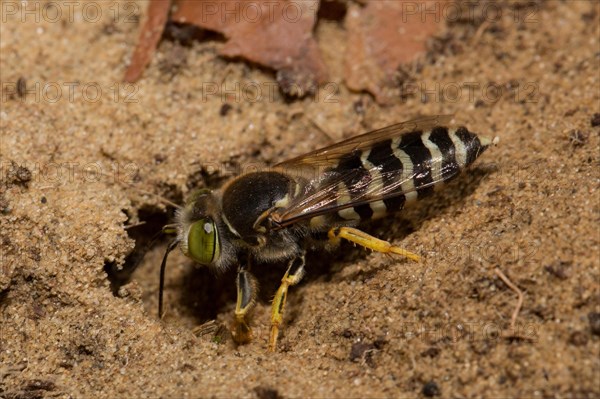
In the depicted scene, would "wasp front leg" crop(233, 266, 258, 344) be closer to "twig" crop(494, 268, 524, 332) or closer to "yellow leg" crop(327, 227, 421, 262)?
"yellow leg" crop(327, 227, 421, 262)

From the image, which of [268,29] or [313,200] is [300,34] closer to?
[268,29]

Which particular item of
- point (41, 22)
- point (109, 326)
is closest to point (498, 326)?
point (109, 326)

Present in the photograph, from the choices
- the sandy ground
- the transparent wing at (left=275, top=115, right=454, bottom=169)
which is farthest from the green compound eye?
the transparent wing at (left=275, top=115, right=454, bottom=169)

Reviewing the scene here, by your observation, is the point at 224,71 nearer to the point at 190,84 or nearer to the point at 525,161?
the point at 190,84

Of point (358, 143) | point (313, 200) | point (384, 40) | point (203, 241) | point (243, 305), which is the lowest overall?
point (243, 305)

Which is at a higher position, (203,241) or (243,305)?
(203,241)

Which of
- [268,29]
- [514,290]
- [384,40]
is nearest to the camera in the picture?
[514,290]

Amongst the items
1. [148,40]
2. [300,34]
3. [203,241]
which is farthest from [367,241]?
[148,40]

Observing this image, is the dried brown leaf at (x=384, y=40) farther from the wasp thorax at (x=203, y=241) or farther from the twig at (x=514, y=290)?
the twig at (x=514, y=290)
